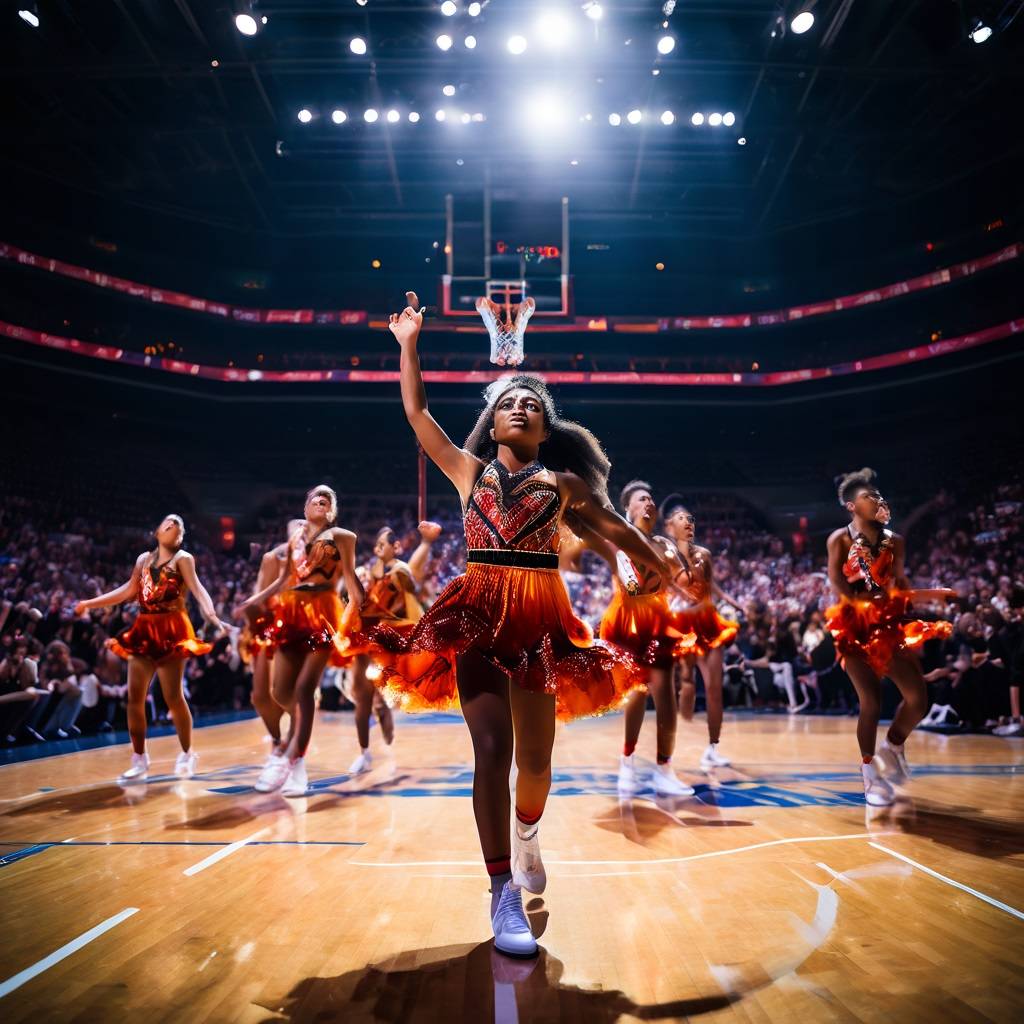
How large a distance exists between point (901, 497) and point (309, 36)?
19627 mm

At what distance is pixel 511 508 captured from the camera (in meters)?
2.91

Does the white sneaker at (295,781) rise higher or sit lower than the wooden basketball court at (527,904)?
higher

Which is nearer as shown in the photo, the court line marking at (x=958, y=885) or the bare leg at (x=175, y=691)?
the court line marking at (x=958, y=885)

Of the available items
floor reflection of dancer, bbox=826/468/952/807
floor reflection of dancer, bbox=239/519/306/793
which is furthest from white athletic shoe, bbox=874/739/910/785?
floor reflection of dancer, bbox=239/519/306/793

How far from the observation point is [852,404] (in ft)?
82.6

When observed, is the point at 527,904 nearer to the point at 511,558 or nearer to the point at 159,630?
the point at 511,558

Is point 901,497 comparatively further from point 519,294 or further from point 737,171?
point 519,294


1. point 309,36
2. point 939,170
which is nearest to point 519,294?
point 309,36

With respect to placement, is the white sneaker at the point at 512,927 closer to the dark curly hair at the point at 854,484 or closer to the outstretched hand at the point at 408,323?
the outstretched hand at the point at 408,323

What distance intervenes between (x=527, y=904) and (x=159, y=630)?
416cm

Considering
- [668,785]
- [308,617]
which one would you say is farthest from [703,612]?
[308,617]

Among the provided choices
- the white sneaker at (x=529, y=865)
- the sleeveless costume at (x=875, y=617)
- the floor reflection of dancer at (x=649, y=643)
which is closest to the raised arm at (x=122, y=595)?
the floor reflection of dancer at (x=649, y=643)

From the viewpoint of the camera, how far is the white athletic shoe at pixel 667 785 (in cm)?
533

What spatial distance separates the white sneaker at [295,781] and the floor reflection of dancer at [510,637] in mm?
2896
